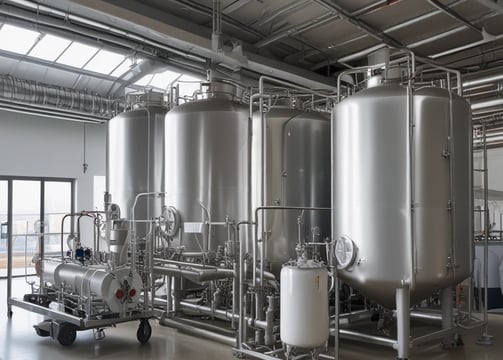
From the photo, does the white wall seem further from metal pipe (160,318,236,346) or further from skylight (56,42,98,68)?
metal pipe (160,318,236,346)

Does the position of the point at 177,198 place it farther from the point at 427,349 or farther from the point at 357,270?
the point at 427,349

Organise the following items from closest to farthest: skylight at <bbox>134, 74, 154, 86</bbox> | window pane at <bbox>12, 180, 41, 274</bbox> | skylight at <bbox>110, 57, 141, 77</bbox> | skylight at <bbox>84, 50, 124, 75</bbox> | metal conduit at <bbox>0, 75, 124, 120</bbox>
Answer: metal conduit at <bbox>0, 75, 124, 120</bbox>, skylight at <bbox>84, 50, 124, 75</bbox>, skylight at <bbox>110, 57, 141, 77</bbox>, skylight at <bbox>134, 74, 154, 86</bbox>, window pane at <bbox>12, 180, 41, 274</bbox>

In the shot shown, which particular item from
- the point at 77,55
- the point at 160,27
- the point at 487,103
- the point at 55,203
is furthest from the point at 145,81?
the point at 487,103

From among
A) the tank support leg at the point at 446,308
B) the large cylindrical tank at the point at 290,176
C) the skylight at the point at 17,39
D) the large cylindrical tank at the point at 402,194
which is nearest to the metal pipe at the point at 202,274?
the large cylindrical tank at the point at 290,176

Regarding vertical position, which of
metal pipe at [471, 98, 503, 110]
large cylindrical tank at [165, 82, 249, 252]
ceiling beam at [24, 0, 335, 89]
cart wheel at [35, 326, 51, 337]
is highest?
ceiling beam at [24, 0, 335, 89]

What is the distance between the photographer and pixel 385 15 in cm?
645

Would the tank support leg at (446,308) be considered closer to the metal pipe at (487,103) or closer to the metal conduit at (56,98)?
the metal pipe at (487,103)

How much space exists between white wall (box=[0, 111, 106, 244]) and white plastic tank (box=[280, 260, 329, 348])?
7345 mm

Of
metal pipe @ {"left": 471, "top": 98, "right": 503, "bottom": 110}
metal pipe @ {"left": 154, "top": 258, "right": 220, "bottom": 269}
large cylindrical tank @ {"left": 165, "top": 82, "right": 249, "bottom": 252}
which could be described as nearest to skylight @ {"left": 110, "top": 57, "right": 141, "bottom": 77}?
large cylindrical tank @ {"left": 165, "top": 82, "right": 249, "bottom": 252}

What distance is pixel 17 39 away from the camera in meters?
7.46

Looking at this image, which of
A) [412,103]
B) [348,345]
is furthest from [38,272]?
[412,103]

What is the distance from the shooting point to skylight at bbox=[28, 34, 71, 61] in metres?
7.68

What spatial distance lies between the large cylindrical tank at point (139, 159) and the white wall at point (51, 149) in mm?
3896

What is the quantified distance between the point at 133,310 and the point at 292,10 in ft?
12.9
